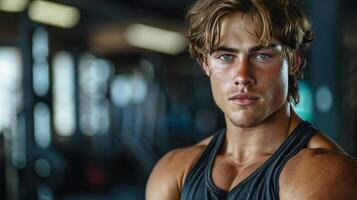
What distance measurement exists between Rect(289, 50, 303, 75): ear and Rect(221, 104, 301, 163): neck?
0.09 m

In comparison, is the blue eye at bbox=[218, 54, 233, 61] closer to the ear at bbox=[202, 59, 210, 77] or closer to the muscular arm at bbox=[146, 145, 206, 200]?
the ear at bbox=[202, 59, 210, 77]

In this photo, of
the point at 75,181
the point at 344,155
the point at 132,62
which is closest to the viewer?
the point at 344,155

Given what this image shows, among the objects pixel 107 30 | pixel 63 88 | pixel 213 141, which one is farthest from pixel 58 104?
pixel 213 141

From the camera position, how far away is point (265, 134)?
1.40m

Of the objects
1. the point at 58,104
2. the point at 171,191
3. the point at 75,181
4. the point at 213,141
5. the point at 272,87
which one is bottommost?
the point at 75,181

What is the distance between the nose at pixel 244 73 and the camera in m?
1.30

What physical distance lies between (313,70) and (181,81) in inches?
262

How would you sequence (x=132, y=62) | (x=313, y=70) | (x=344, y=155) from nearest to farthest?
(x=344, y=155) < (x=313, y=70) < (x=132, y=62)

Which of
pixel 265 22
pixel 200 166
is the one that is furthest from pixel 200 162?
pixel 265 22

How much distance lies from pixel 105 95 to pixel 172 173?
4822 mm

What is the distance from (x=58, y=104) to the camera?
7.07 meters

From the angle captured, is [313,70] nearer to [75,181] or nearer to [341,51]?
[341,51]

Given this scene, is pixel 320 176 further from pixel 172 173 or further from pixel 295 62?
pixel 172 173

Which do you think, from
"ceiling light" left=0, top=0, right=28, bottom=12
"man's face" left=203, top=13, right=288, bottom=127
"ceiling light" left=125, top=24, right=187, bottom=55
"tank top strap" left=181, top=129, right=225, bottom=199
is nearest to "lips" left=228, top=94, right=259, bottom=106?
"man's face" left=203, top=13, right=288, bottom=127
